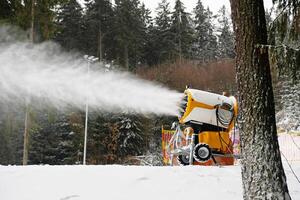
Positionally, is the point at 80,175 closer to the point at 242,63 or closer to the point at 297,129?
the point at 242,63

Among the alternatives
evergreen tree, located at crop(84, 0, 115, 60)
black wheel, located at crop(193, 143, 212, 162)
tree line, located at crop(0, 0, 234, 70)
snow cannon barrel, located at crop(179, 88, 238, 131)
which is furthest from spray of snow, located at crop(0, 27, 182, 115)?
evergreen tree, located at crop(84, 0, 115, 60)

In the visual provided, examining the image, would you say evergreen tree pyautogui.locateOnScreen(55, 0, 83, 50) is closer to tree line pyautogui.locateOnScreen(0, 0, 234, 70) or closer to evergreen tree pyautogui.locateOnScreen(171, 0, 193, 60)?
tree line pyautogui.locateOnScreen(0, 0, 234, 70)

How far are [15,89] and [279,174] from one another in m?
13.6

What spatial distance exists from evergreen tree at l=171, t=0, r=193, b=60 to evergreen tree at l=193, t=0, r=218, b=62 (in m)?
5.41

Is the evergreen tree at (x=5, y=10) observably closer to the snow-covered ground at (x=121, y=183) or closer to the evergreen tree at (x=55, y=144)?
the snow-covered ground at (x=121, y=183)

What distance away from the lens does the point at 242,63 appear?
3.66m

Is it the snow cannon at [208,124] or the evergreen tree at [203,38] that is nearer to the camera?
the snow cannon at [208,124]

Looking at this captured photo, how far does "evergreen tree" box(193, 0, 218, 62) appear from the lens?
5341 centimetres

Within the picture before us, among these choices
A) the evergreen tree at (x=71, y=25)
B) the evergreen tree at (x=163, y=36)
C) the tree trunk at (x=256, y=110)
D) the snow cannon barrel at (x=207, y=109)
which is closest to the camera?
the tree trunk at (x=256, y=110)

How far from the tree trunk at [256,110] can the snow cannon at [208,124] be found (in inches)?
138

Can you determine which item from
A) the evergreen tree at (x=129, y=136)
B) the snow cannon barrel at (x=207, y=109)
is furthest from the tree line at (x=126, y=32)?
the snow cannon barrel at (x=207, y=109)

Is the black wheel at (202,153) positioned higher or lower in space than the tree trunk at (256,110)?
lower

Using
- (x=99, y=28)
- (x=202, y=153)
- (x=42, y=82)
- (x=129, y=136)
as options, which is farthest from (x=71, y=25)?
(x=202, y=153)

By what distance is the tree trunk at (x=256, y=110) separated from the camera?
3.46 metres
